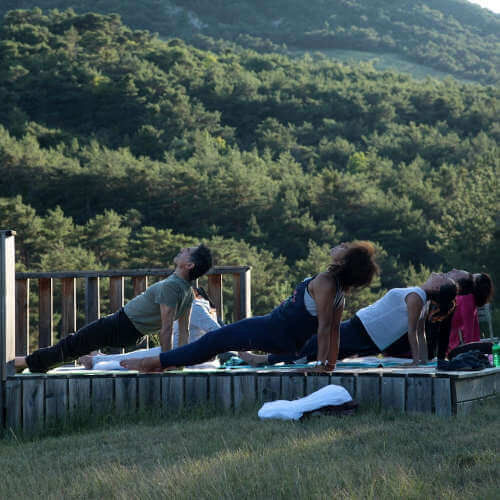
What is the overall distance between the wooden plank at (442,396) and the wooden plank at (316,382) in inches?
23.3

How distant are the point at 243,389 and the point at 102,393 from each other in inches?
33.3

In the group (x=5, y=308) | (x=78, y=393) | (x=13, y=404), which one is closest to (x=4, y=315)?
(x=5, y=308)

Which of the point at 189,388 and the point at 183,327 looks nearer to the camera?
the point at 189,388

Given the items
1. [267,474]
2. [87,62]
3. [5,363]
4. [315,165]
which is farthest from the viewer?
[87,62]

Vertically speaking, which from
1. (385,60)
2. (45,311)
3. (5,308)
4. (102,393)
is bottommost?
(102,393)

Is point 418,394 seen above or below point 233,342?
below

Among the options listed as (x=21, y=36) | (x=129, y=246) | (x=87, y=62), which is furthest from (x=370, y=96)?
(x=129, y=246)

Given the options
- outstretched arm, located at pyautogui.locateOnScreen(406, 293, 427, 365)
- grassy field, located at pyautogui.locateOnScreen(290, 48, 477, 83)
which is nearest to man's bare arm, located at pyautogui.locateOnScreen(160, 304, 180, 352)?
outstretched arm, located at pyautogui.locateOnScreen(406, 293, 427, 365)

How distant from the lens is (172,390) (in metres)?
4.71

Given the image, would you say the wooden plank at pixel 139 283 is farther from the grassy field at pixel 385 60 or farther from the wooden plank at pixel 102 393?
the grassy field at pixel 385 60

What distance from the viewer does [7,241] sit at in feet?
16.3

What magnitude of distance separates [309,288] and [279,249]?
1309 inches

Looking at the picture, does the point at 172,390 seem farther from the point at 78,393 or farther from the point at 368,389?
the point at 368,389

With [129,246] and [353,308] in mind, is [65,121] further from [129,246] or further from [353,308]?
[353,308]
